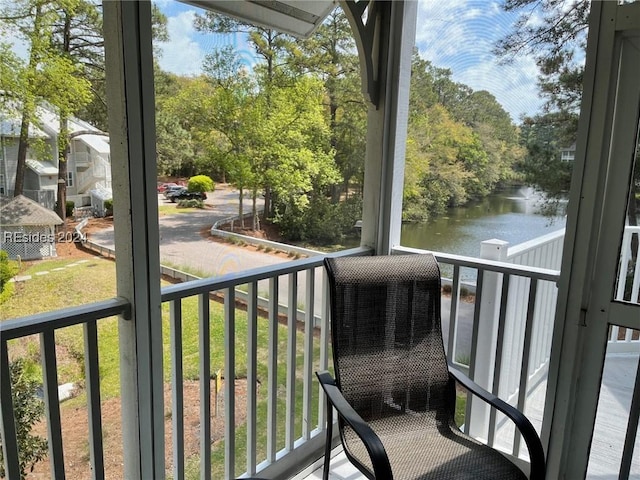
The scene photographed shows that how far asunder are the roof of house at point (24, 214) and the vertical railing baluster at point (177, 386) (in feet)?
1.79

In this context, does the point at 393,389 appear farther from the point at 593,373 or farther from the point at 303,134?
the point at 303,134

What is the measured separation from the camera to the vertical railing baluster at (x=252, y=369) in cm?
211

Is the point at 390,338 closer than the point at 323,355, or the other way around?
the point at 390,338

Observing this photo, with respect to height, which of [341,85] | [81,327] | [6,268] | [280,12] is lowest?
[81,327]

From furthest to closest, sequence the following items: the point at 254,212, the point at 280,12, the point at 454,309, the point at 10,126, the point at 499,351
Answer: the point at 254,212 < the point at 454,309 < the point at 499,351 < the point at 280,12 < the point at 10,126

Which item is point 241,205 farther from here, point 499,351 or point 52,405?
point 499,351

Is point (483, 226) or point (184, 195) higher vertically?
point (184, 195)

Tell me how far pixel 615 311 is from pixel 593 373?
30cm

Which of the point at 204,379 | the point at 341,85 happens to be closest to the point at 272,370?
the point at 204,379

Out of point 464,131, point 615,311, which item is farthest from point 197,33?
point 615,311

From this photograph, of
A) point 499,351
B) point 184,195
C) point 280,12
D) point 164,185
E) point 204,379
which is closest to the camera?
point 164,185

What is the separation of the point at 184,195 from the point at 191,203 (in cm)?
9

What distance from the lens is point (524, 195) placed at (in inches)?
92.8

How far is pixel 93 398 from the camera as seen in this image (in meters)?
1.60
